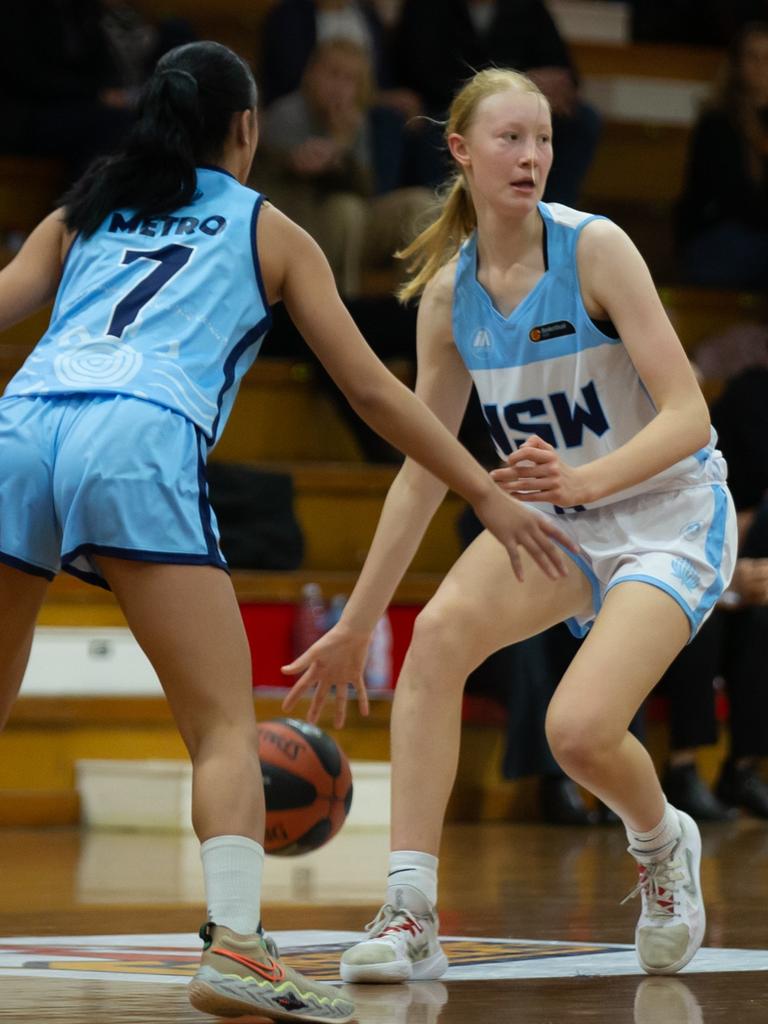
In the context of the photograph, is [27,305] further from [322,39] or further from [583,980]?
[322,39]

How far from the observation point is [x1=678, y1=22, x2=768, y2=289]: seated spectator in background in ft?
30.2

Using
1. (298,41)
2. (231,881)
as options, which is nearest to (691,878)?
(231,881)

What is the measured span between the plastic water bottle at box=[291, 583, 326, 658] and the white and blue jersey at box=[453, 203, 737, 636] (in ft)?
10.8

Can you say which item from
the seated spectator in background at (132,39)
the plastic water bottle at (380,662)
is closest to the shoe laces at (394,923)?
the plastic water bottle at (380,662)

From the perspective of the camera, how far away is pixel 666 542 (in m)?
3.50

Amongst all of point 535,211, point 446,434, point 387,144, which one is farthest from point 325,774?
point 387,144

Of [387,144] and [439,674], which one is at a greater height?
[387,144]

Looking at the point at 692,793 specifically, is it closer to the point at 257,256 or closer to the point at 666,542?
the point at 666,542

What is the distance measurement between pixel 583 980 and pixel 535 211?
4.77 ft

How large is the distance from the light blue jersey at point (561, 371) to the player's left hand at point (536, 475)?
331 mm

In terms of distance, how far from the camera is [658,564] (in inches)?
135

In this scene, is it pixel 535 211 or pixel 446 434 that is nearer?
pixel 446 434

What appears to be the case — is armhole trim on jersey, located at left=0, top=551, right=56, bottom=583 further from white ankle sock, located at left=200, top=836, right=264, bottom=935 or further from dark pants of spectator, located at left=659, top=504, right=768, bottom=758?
dark pants of spectator, located at left=659, top=504, right=768, bottom=758

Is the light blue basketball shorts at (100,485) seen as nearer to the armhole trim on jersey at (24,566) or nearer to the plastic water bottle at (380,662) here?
the armhole trim on jersey at (24,566)
